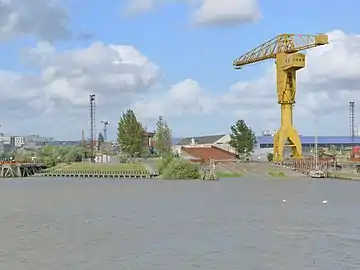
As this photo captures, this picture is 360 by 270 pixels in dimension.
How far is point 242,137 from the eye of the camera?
353 feet

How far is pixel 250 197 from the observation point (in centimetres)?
4969

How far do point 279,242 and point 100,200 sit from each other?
2413 centimetres

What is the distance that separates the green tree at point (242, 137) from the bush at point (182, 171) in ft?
79.9

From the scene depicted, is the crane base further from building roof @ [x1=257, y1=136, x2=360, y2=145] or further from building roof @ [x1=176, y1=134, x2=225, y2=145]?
building roof @ [x1=257, y1=136, x2=360, y2=145]

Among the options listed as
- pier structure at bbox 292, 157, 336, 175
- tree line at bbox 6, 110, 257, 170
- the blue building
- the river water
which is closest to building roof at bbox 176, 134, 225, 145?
the blue building

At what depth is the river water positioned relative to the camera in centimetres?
2139

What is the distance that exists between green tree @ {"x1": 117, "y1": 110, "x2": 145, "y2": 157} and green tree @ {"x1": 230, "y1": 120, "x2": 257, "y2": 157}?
14995mm

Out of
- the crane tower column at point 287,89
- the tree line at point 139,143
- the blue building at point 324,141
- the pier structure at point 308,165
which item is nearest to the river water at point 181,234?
the pier structure at point 308,165

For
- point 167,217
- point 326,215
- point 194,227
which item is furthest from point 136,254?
point 326,215

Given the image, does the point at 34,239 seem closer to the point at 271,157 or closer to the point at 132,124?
the point at 271,157

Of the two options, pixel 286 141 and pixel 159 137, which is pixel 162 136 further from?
pixel 286 141

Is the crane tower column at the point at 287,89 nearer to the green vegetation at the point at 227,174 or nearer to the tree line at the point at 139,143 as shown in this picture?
the green vegetation at the point at 227,174

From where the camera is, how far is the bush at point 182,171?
269 ft

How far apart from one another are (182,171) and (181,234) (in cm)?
5466
